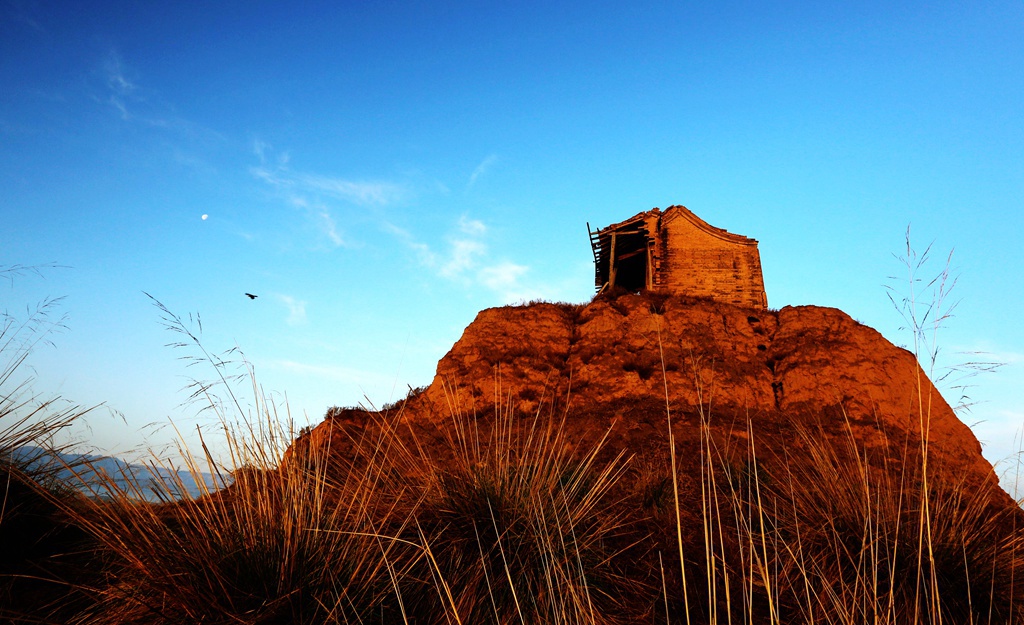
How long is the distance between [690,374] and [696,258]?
344 inches

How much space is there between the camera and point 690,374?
30.8ft

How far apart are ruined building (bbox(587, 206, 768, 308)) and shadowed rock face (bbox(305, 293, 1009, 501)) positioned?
5.29 metres

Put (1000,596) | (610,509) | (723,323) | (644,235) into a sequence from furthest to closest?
(644,235) < (723,323) < (610,509) < (1000,596)

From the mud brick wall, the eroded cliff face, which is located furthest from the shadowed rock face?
the mud brick wall

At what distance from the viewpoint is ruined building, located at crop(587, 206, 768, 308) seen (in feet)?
55.1

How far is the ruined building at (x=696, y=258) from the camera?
16797 mm

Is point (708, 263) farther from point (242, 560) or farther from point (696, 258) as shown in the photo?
point (242, 560)

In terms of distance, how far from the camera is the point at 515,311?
37.2ft

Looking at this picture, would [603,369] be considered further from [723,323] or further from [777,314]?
[777,314]

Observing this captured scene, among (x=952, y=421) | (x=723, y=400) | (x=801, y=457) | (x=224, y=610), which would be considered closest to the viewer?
(x=224, y=610)

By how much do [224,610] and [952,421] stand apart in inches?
467

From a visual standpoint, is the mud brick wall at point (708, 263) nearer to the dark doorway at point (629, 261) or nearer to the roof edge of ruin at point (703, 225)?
the roof edge of ruin at point (703, 225)

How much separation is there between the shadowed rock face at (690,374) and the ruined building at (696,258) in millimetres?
5286

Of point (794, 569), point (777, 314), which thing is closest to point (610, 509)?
point (794, 569)
